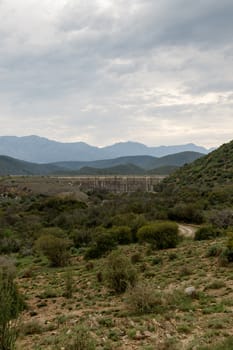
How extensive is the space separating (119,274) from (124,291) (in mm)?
734

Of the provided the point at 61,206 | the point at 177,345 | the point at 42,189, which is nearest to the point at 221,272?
the point at 177,345

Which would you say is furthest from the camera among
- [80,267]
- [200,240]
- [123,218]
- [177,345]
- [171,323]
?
[123,218]

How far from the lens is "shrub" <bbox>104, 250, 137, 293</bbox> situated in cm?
1573

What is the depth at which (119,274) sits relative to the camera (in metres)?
15.9

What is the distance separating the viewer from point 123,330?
10.1 metres

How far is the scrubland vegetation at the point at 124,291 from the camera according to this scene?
29.7 ft

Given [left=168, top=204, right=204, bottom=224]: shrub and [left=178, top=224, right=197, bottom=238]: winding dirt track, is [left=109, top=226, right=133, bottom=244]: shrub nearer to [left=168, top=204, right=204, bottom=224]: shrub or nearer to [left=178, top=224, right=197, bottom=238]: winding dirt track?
[left=178, top=224, right=197, bottom=238]: winding dirt track

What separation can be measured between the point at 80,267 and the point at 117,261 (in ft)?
30.4

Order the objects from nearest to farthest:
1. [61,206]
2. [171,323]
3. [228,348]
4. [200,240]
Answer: [228,348]
[171,323]
[200,240]
[61,206]

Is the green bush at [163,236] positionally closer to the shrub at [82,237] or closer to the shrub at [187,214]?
the shrub at [82,237]

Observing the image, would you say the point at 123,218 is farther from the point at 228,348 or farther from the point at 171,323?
the point at 228,348

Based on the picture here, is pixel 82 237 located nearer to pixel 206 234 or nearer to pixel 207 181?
pixel 206 234

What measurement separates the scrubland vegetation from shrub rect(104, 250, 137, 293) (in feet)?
0.14

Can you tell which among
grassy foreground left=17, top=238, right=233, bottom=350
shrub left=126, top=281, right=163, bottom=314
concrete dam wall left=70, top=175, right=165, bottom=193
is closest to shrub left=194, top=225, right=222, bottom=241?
grassy foreground left=17, top=238, right=233, bottom=350
